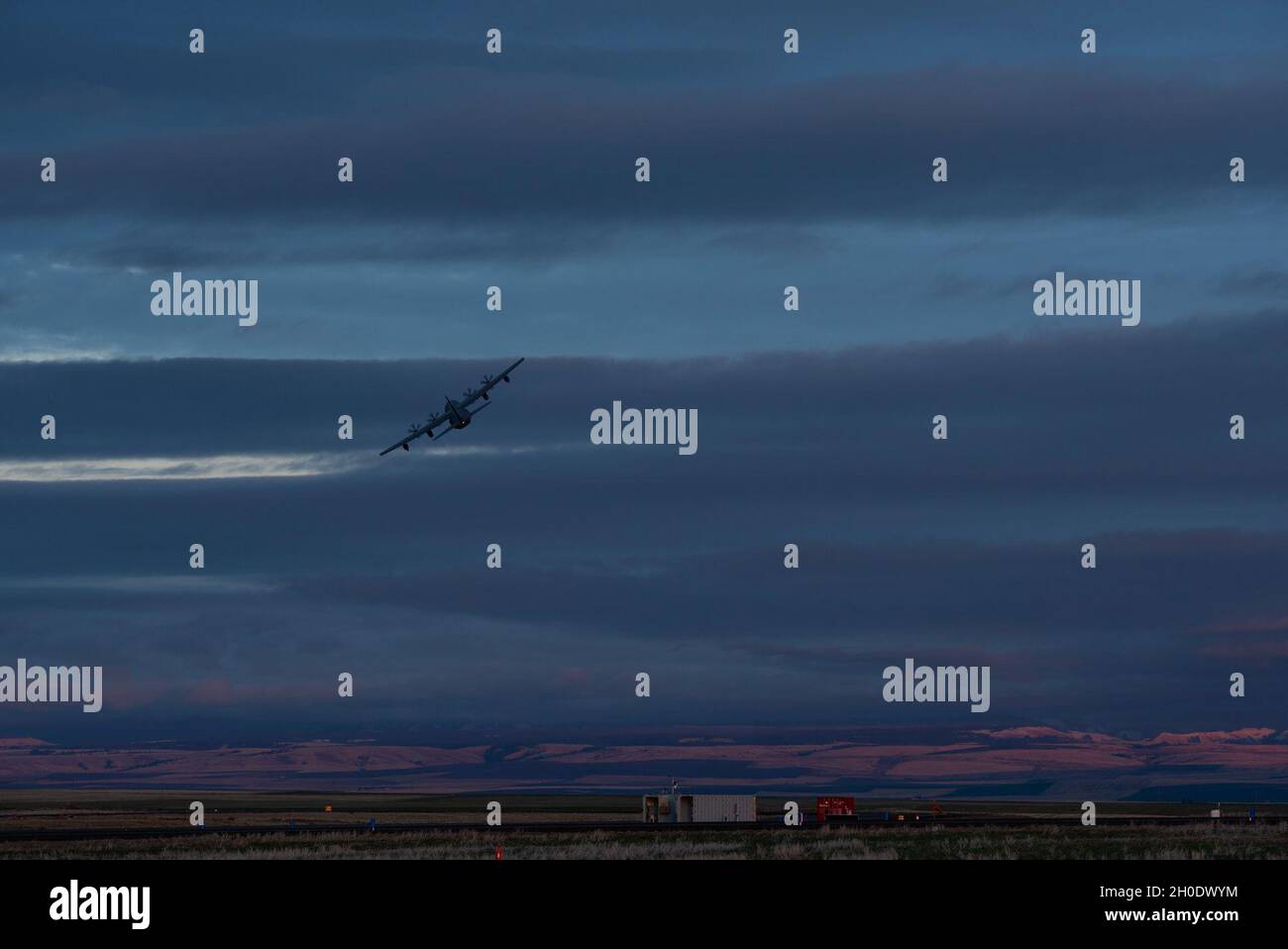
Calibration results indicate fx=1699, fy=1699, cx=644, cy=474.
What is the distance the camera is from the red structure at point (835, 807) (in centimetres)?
14012

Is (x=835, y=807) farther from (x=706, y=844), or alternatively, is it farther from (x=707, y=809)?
(x=706, y=844)

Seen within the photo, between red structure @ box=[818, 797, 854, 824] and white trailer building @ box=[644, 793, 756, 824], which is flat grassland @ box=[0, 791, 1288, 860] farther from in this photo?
red structure @ box=[818, 797, 854, 824]

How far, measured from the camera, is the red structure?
460ft

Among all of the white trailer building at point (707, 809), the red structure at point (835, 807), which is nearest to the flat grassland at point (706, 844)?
the white trailer building at point (707, 809)

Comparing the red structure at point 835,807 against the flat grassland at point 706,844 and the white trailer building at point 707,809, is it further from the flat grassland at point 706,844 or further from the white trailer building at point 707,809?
the flat grassland at point 706,844

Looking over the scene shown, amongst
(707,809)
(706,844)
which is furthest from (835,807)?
(706,844)

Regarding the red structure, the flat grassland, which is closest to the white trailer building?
the red structure

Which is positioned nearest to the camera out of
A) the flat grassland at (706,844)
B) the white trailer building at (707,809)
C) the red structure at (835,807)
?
the flat grassland at (706,844)
